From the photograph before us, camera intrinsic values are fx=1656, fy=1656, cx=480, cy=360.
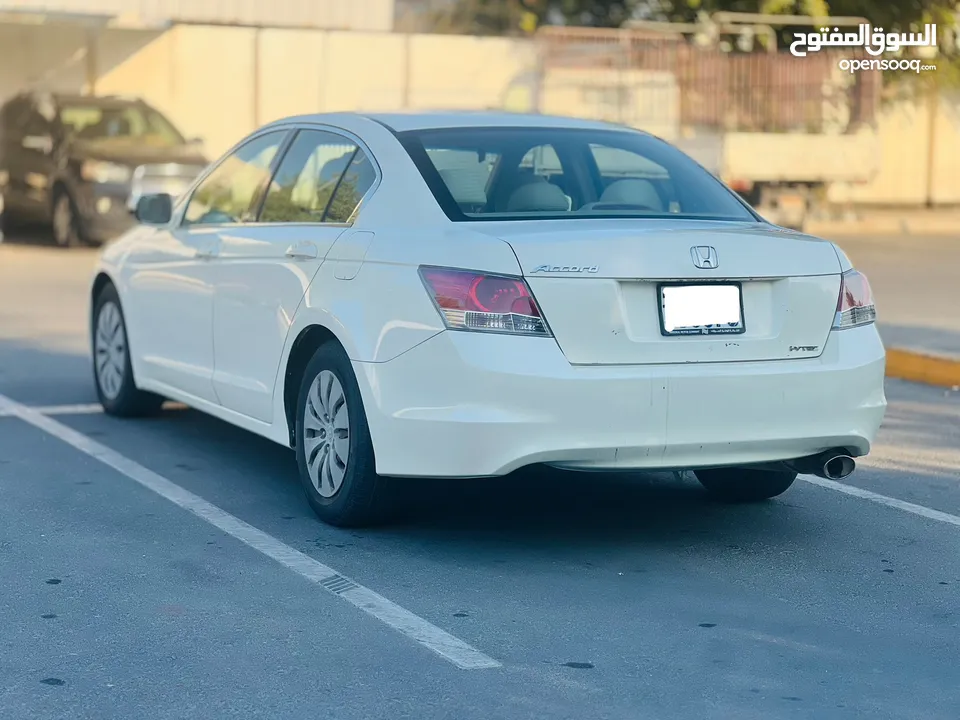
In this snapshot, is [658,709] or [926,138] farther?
[926,138]

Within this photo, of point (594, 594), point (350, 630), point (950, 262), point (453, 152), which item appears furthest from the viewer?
point (950, 262)

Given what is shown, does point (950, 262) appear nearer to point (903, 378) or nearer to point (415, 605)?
point (903, 378)

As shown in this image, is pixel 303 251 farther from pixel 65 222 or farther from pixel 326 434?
pixel 65 222

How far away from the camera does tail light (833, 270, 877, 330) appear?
A: 5.82 metres

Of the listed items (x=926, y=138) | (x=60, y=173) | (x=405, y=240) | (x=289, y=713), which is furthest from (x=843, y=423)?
(x=926, y=138)

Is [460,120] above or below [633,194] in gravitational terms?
above

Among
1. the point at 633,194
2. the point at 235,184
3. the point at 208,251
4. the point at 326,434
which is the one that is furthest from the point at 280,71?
the point at 326,434

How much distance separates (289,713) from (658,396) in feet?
6.02

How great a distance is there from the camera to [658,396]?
5.41 m

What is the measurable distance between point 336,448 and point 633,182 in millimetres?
1560

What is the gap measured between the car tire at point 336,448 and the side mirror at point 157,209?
1.90 m

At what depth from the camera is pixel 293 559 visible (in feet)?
18.5

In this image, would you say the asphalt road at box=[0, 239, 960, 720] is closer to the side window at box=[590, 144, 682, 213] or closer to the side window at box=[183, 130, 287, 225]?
the side window at box=[183, 130, 287, 225]

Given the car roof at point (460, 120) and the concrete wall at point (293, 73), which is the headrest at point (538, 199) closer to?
the car roof at point (460, 120)
